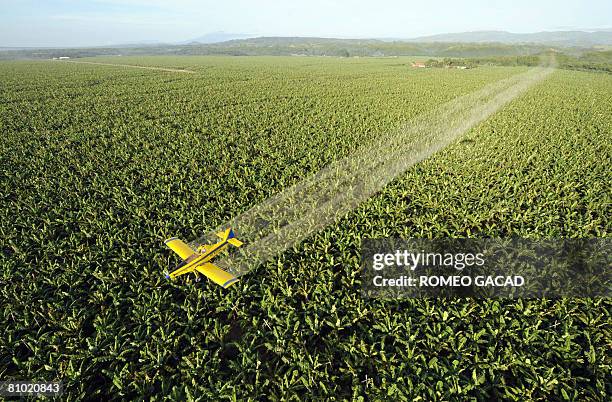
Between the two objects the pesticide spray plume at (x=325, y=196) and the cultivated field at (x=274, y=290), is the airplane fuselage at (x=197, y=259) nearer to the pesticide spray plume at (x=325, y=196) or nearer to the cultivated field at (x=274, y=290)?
the cultivated field at (x=274, y=290)

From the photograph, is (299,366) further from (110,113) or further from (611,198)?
(110,113)

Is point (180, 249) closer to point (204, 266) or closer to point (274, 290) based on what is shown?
point (204, 266)

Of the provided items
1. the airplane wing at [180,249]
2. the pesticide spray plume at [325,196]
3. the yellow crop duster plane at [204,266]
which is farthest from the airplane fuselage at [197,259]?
the pesticide spray plume at [325,196]

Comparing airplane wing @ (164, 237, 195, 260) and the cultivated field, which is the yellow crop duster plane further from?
the cultivated field

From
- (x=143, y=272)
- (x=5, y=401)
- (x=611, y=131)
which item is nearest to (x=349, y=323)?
(x=143, y=272)

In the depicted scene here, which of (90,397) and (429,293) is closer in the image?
(90,397)

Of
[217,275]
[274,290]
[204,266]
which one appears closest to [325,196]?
[274,290]

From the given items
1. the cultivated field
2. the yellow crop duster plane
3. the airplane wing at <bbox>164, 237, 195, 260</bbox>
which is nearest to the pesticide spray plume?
the cultivated field

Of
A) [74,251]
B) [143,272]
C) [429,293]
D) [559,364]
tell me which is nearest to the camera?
[559,364]
